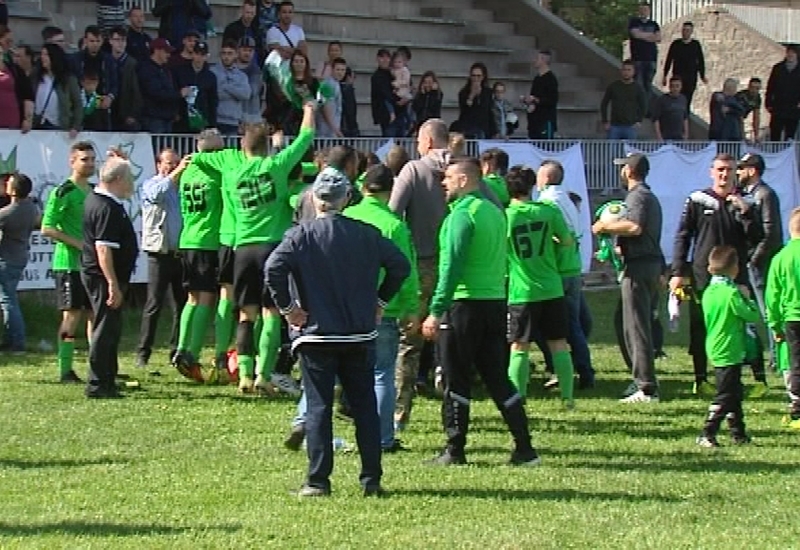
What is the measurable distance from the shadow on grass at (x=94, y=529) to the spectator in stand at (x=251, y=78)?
13230 mm

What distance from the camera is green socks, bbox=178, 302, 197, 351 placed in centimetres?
1460

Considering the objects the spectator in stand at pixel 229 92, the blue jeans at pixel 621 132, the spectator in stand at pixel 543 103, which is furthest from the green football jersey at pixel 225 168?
the blue jeans at pixel 621 132

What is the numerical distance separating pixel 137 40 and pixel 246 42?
1.42 m

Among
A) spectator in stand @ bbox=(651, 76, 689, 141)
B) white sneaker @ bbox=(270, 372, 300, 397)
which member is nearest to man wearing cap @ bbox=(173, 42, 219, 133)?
white sneaker @ bbox=(270, 372, 300, 397)

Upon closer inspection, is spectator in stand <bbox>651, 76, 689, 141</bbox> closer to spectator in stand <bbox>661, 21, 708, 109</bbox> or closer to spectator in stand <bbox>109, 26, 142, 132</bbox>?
spectator in stand <bbox>661, 21, 708, 109</bbox>

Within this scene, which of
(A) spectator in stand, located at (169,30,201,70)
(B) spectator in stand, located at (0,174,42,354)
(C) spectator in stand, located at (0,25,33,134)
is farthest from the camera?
(A) spectator in stand, located at (169,30,201,70)

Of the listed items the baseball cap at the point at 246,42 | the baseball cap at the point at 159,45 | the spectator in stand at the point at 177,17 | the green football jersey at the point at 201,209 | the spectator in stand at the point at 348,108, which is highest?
the spectator in stand at the point at 177,17

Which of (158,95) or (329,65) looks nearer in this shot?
(158,95)

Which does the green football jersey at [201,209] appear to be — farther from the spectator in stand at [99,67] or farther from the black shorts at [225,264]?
the spectator in stand at [99,67]

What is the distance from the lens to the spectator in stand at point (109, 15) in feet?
74.9

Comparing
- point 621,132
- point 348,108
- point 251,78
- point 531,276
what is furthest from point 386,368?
point 621,132

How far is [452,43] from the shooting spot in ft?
101

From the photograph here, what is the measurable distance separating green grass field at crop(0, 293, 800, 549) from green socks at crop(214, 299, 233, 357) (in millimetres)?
425

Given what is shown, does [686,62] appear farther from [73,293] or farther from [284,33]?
[73,293]
